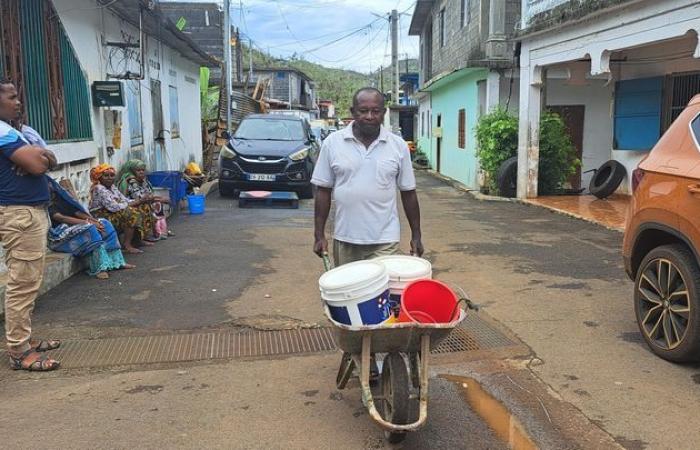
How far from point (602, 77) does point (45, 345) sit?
41.7 feet

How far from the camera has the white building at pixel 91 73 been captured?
6.93 meters

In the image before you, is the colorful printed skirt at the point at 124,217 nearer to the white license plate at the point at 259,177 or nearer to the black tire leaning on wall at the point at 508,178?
the white license plate at the point at 259,177

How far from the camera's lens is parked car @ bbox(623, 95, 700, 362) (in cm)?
409

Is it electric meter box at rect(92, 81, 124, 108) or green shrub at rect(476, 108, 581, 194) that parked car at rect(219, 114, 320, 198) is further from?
electric meter box at rect(92, 81, 124, 108)

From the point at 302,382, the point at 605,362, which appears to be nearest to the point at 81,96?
the point at 302,382

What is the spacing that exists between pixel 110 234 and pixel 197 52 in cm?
893

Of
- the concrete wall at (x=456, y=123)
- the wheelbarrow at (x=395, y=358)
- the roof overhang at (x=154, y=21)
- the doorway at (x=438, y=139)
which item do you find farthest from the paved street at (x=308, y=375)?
the doorway at (x=438, y=139)

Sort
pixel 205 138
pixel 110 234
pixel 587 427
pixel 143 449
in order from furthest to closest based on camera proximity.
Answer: pixel 205 138 → pixel 110 234 → pixel 587 427 → pixel 143 449

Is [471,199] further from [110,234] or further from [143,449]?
[143,449]

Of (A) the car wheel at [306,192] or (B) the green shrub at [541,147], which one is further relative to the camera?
(A) the car wheel at [306,192]

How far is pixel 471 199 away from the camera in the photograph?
568 inches

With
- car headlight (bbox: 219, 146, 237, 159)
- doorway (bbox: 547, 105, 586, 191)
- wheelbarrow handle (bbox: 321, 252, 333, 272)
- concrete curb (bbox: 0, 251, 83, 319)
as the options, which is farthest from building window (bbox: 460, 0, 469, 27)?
wheelbarrow handle (bbox: 321, 252, 333, 272)

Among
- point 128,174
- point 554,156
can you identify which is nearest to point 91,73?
point 128,174

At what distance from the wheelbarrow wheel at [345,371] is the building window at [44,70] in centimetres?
479
